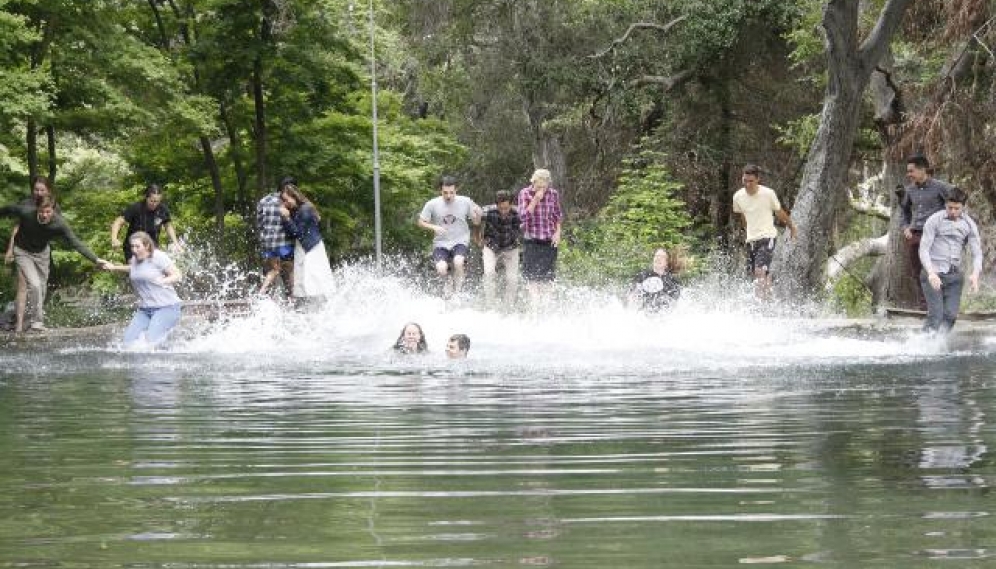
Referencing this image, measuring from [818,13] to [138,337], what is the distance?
19002 millimetres

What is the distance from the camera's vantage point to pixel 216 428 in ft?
30.6

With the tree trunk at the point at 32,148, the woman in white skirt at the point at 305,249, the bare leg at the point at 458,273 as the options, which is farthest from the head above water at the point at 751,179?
the tree trunk at the point at 32,148

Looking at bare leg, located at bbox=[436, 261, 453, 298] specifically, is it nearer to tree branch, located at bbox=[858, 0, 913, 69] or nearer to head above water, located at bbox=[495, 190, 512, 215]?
head above water, located at bbox=[495, 190, 512, 215]

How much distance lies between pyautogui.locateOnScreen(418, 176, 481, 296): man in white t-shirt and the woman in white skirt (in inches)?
54.8

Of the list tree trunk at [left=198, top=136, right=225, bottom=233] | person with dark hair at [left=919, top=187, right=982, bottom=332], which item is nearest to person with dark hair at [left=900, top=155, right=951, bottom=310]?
person with dark hair at [left=919, top=187, right=982, bottom=332]

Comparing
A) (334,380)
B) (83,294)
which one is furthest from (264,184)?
(334,380)

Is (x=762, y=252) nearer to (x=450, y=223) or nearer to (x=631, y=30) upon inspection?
(x=450, y=223)

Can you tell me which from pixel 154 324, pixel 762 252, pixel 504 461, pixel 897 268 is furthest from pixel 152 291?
pixel 897 268

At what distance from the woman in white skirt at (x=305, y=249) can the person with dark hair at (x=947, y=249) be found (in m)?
7.79

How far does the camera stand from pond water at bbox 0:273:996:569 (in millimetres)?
5008

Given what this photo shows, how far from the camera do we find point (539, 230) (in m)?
22.5

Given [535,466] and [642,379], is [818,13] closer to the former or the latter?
[642,379]

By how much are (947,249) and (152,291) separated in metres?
8.17

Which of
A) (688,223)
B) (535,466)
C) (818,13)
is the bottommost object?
(535,466)
